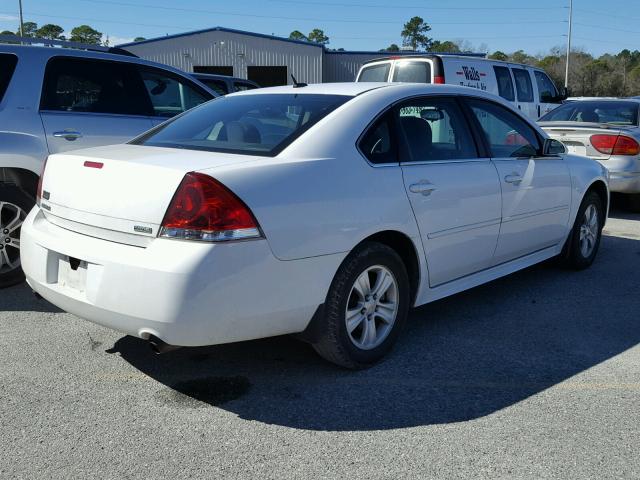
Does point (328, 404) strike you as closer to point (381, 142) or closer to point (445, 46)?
point (381, 142)

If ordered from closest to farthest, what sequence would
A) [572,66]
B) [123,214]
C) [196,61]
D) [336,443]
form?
1. [336,443]
2. [123,214]
3. [196,61]
4. [572,66]

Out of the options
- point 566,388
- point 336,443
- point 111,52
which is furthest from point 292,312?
point 111,52

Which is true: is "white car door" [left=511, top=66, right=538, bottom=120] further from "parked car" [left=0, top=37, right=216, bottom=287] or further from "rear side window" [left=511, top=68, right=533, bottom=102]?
"parked car" [left=0, top=37, right=216, bottom=287]

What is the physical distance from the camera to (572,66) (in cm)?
6712

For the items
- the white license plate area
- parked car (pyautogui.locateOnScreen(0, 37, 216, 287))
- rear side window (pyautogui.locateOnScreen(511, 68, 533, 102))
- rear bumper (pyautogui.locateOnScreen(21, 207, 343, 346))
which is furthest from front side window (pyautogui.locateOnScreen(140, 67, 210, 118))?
rear side window (pyautogui.locateOnScreen(511, 68, 533, 102))

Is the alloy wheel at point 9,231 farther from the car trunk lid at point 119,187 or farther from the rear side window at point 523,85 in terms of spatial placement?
the rear side window at point 523,85

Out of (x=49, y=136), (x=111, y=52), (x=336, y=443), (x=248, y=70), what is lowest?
(x=336, y=443)

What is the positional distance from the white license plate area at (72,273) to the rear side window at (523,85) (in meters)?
A: 12.0

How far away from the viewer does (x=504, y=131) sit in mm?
5102

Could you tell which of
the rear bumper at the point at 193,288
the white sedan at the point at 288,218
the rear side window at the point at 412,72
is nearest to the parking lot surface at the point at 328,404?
the rear bumper at the point at 193,288

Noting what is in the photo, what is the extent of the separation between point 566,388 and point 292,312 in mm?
1572

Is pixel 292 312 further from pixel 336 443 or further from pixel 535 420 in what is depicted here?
pixel 535 420

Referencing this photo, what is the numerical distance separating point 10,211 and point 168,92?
6.18 feet

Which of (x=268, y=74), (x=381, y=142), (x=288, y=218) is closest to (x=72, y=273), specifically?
(x=288, y=218)
